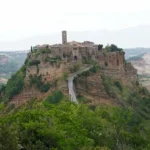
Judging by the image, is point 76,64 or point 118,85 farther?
point 118,85

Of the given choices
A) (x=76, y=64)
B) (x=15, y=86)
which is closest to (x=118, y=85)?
(x=76, y=64)

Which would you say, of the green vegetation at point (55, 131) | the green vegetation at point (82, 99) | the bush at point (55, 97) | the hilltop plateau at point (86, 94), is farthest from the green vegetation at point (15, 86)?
the green vegetation at point (55, 131)

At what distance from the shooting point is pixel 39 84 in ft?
212

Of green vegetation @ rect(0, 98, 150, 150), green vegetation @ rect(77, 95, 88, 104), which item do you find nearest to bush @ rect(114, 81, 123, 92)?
green vegetation @ rect(77, 95, 88, 104)

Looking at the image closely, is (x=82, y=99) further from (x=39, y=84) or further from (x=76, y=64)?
(x=76, y=64)

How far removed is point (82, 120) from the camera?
32.9 metres

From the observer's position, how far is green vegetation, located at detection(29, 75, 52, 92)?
63531 mm

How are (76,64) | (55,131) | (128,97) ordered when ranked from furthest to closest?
(128,97) → (76,64) → (55,131)

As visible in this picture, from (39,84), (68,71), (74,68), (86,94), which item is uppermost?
(74,68)

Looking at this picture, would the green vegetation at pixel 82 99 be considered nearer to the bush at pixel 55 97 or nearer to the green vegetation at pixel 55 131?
the bush at pixel 55 97

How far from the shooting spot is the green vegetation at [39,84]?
208ft

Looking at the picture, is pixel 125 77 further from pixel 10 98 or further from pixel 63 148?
pixel 63 148

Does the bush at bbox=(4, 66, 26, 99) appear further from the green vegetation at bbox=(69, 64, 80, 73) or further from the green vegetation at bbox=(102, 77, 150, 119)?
the green vegetation at bbox=(102, 77, 150, 119)

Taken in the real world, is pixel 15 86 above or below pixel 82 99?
above
